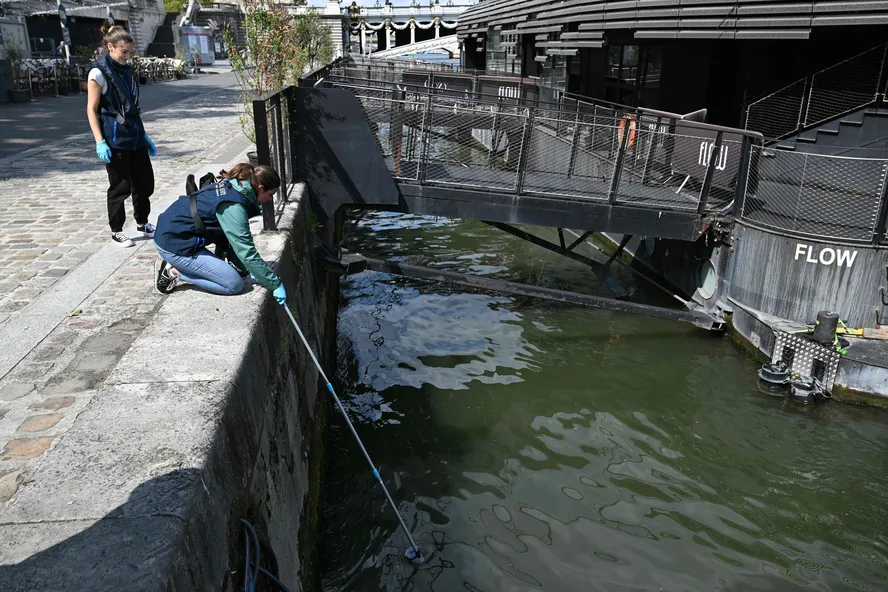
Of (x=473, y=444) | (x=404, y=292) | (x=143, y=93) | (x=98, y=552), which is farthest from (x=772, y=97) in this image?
(x=143, y=93)

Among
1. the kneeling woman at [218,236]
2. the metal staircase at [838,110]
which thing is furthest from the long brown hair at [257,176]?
the metal staircase at [838,110]

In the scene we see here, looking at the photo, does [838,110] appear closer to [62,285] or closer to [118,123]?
[118,123]

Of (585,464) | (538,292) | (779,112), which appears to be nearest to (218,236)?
(585,464)

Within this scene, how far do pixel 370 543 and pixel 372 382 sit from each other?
3.11m

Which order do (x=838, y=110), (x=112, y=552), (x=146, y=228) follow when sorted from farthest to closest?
(x=838, y=110), (x=146, y=228), (x=112, y=552)

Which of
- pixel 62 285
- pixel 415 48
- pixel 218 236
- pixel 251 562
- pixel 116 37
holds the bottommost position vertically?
pixel 251 562

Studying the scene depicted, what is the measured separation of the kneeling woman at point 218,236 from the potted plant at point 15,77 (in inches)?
787

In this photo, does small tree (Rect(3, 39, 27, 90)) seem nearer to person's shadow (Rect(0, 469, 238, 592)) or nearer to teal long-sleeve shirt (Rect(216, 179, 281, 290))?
teal long-sleeve shirt (Rect(216, 179, 281, 290))

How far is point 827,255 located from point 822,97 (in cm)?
331

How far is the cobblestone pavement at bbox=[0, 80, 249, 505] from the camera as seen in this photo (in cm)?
416

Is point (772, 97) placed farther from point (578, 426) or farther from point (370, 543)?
point (370, 543)

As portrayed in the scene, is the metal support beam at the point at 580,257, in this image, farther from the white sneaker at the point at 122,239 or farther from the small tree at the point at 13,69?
the small tree at the point at 13,69

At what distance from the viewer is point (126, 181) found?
6.85 meters

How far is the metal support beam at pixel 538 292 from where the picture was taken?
9438 mm
